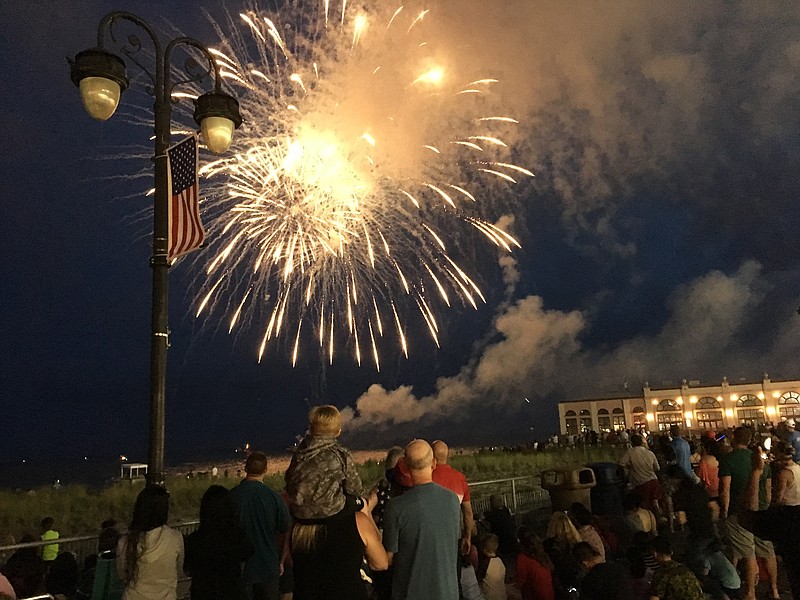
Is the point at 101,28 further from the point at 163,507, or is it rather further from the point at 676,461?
the point at 676,461

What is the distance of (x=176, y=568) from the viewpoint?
4871 mm

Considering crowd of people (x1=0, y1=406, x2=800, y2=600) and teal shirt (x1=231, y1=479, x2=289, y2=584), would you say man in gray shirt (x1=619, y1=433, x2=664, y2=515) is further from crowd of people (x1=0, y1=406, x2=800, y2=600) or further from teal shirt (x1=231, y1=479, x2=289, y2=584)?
teal shirt (x1=231, y1=479, x2=289, y2=584)

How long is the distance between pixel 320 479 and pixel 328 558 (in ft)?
1.51

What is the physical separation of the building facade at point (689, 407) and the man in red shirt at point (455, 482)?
91.0 m

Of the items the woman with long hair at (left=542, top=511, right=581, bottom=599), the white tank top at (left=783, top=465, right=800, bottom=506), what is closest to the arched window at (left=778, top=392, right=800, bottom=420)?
the white tank top at (left=783, top=465, right=800, bottom=506)

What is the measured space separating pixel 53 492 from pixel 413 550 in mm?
20812

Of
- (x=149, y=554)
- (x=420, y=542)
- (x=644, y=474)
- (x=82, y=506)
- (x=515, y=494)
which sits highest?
(x=420, y=542)

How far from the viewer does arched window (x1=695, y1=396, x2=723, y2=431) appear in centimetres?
9725

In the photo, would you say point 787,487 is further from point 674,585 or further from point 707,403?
point 707,403

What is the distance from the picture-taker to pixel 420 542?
419 centimetres

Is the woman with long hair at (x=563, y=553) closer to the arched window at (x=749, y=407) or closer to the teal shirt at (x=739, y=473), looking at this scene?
the teal shirt at (x=739, y=473)

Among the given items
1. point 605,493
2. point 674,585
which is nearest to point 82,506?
point 605,493

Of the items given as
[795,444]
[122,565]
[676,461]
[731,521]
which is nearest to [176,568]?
[122,565]

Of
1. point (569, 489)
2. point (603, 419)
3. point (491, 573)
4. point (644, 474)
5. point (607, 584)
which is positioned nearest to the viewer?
point (607, 584)
